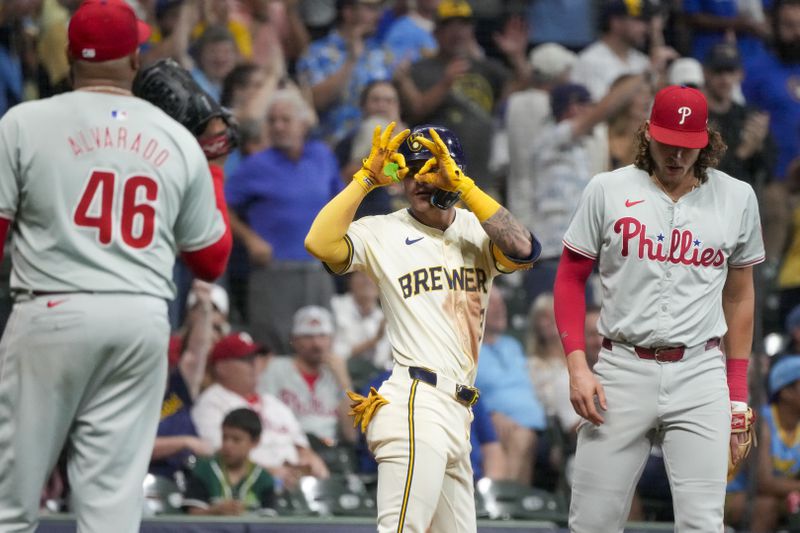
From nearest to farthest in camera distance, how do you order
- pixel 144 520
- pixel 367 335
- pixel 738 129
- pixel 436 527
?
pixel 436 527, pixel 144 520, pixel 367 335, pixel 738 129

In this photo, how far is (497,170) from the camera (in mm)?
9297

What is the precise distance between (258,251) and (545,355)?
1.92 m

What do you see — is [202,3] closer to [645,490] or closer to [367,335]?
[367,335]

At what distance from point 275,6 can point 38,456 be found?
6034 millimetres

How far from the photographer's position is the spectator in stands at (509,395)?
7.80 m

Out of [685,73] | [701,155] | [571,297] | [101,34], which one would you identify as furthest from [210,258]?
[685,73]

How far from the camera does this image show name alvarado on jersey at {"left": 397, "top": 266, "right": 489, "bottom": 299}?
4.65 m

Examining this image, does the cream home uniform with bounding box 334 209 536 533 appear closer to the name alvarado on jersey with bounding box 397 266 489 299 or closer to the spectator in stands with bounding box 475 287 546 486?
the name alvarado on jersey with bounding box 397 266 489 299

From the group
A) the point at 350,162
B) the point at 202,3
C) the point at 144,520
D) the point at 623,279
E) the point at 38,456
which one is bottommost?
the point at 144,520

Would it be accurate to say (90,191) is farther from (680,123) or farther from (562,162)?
(562,162)

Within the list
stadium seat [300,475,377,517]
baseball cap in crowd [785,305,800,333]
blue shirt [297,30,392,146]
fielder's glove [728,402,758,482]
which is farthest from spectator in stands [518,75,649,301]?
fielder's glove [728,402,758,482]

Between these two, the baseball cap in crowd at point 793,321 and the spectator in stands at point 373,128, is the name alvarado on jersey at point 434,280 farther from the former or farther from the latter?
the baseball cap in crowd at point 793,321

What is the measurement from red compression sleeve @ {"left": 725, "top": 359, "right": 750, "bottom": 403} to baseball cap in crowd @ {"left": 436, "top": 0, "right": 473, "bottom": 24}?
5.24m

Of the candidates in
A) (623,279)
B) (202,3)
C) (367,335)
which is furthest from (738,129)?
(623,279)
